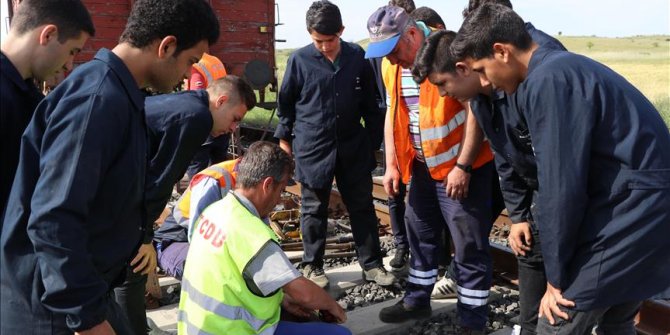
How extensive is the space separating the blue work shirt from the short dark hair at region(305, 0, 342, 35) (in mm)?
1755

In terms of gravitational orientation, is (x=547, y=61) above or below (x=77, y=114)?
above

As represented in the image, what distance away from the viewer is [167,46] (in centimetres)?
199

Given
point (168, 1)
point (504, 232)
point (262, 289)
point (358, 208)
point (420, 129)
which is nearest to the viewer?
point (168, 1)

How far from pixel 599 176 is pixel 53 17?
2.08 metres

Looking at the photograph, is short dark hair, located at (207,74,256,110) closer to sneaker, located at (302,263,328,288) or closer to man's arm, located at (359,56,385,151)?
man's arm, located at (359,56,385,151)

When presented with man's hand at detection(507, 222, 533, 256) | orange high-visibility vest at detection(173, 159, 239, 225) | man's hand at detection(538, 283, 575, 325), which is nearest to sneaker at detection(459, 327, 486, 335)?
man's hand at detection(507, 222, 533, 256)

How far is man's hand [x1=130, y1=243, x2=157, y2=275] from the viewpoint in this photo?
3244 mm

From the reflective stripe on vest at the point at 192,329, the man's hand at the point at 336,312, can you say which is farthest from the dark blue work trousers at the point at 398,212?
the reflective stripe on vest at the point at 192,329

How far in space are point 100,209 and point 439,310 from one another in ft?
9.31

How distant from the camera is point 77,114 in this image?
1701mm

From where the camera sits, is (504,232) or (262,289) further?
(504,232)

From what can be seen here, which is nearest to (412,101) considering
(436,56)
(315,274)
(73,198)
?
(436,56)

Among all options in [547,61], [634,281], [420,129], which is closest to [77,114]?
[547,61]

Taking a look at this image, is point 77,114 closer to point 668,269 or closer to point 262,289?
point 262,289
